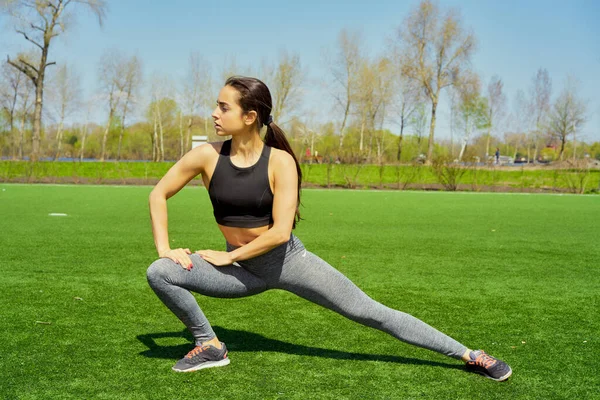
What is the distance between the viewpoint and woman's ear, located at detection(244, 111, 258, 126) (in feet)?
11.1

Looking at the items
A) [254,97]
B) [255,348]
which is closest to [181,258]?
[254,97]

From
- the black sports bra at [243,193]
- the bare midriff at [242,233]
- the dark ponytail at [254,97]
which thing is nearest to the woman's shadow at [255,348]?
the bare midriff at [242,233]

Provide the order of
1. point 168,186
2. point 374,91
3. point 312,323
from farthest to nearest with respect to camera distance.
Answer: point 374,91 → point 312,323 → point 168,186

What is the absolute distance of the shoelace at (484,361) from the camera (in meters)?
3.60

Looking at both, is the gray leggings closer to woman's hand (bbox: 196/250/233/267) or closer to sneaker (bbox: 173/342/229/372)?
woman's hand (bbox: 196/250/233/267)

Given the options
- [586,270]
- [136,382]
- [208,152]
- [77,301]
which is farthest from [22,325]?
[586,270]

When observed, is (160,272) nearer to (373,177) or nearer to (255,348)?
(255,348)

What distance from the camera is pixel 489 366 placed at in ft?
11.8

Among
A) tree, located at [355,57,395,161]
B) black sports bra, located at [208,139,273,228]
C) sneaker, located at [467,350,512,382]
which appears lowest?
sneaker, located at [467,350,512,382]

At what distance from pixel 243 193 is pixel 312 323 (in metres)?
1.89

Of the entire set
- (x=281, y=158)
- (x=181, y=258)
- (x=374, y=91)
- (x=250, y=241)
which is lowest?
(x=181, y=258)

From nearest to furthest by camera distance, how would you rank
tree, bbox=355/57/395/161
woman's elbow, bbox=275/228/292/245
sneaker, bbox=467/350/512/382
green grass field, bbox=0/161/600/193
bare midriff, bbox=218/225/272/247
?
1. woman's elbow, bbox=275/228/292/245
2. bare midriff, bbox=218/225/272/247
3. sneaker, bbox=467/350/512/382
4. green grass field, bbox=0/161/600/193
5. tree, bbox=355/57/395/161

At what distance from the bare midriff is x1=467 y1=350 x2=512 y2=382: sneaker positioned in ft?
4.77

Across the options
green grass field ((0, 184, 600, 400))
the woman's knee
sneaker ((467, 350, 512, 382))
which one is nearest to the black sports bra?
the woman's knee
